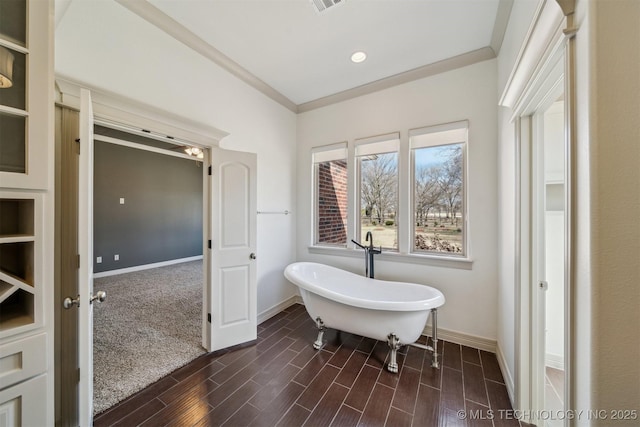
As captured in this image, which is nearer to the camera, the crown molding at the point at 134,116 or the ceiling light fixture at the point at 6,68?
the ceiling light fixture at the point at 6,68

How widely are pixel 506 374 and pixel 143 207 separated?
6.60 meters

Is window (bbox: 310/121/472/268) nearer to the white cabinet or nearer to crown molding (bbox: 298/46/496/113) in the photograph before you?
crown molding (bbox: 298/46/496/113)

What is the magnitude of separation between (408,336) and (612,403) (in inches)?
53.3

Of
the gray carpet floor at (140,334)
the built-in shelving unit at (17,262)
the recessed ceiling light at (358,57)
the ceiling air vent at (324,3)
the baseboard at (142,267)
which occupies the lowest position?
the gray carpet floor at (140,334)

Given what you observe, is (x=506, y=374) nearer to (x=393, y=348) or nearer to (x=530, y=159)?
(x=393, y=348)

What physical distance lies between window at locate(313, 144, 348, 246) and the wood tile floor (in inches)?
55.1

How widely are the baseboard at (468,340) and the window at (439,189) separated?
81 cm

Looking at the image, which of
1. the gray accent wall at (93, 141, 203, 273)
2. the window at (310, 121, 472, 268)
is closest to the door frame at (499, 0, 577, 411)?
the window at (310, 121, 472, 268)

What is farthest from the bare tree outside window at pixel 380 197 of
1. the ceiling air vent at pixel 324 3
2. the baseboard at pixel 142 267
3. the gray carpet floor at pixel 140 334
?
the baseboard at pixel 142 267

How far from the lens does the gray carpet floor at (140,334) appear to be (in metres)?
1.78

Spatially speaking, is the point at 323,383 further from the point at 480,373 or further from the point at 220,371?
the point at 480,373

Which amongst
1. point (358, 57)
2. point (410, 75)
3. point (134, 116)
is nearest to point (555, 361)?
point (410, 75)

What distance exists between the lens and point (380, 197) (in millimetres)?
2875

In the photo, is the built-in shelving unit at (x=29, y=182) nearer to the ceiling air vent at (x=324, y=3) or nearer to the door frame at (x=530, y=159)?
the ceiling air vent at (x=324, y=3)
